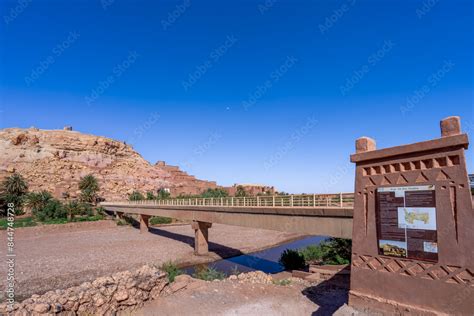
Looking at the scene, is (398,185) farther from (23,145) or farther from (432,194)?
(23,145)

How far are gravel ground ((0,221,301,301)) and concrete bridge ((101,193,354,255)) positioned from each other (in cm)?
436

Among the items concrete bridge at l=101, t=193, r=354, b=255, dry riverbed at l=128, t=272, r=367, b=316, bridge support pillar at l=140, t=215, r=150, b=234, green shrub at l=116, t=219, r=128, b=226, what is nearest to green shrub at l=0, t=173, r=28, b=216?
green shrub at l=116, t=219, r=128, b=226

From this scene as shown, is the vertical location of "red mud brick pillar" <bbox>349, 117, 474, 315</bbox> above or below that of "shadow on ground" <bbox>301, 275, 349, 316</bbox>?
above

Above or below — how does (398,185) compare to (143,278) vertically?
above

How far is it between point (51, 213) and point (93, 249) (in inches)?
1125

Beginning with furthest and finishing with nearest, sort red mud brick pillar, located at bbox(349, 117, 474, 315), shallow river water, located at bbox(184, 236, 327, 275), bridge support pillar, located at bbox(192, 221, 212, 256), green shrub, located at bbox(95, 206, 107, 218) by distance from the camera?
green shrub, located at bbox(95, 206, 107, 218) → bridge support pillar, located at bbox(192, 221, 212, 256) → shallow river water, located at bbox(184, 236, 327, 275) → red mud brick pillar, located at bbox(349, 117, 474, 315)

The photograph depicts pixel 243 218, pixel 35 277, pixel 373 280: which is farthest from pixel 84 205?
pixel 373 280

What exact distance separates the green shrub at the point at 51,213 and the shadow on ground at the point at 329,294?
55.2 meters

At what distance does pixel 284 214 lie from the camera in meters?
19.1

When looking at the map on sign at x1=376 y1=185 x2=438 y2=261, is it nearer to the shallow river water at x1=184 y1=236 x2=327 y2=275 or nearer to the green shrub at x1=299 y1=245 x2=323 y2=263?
the shallow river water at x1=184 y1=236 x2=327 y2=275

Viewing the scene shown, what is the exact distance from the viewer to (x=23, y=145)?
331ft

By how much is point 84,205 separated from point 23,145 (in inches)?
2250

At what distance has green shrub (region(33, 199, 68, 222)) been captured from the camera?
54.2m

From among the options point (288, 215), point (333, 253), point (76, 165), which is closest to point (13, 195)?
point (76, 165)
